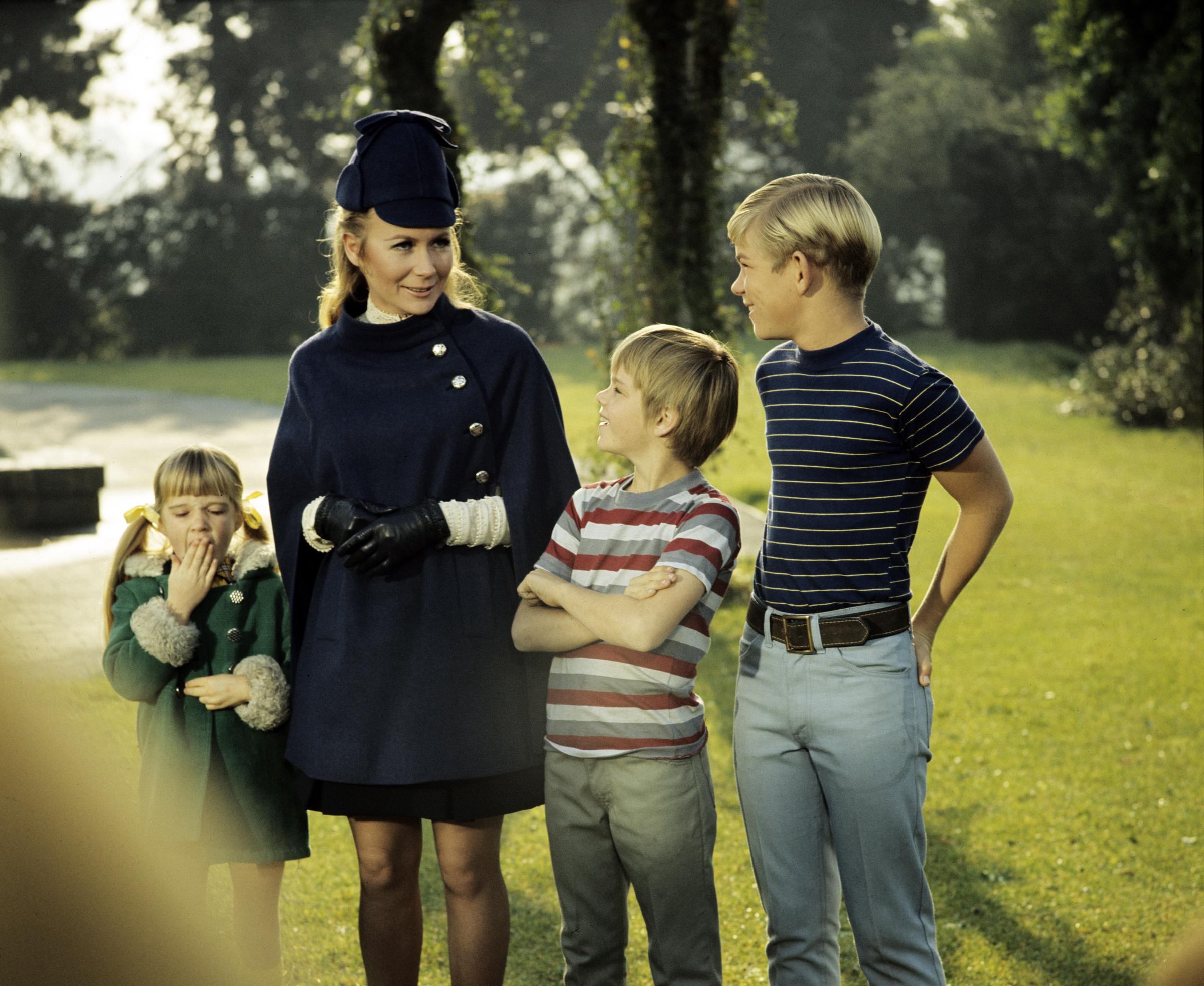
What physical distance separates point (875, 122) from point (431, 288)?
Answer: 108 ft

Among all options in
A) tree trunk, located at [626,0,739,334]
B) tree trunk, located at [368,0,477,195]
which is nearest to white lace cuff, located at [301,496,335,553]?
tree trunk, located at [368,0,477,195]

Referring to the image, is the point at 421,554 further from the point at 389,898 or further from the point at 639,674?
the point at 389,898

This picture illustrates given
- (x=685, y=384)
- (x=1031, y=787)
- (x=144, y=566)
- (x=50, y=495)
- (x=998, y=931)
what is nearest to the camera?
(x=685, y=384)

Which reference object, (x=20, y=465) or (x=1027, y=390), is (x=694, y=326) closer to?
(x=20, y=465)

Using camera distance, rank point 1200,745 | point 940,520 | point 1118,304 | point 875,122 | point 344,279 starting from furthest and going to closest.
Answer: point 875,122 → point 1118,304 → point 940,520 → point 1200,745 → point 344,279

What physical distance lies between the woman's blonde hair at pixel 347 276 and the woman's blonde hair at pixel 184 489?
0.46m

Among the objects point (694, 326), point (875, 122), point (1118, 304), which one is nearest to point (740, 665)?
point (694, 326)

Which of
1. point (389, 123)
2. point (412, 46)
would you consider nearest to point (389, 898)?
point (389, 123)

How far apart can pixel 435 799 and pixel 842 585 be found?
96cm

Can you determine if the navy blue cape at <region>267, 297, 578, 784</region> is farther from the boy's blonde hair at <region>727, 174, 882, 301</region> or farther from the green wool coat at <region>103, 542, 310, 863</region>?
the boy's blonde hair at <region>727, 174, 882, 301</region>

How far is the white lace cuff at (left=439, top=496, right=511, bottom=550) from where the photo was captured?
2553 mm

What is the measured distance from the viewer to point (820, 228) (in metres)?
2.41

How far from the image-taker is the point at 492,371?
266cm

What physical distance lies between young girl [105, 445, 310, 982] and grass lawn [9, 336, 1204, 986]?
723mm
